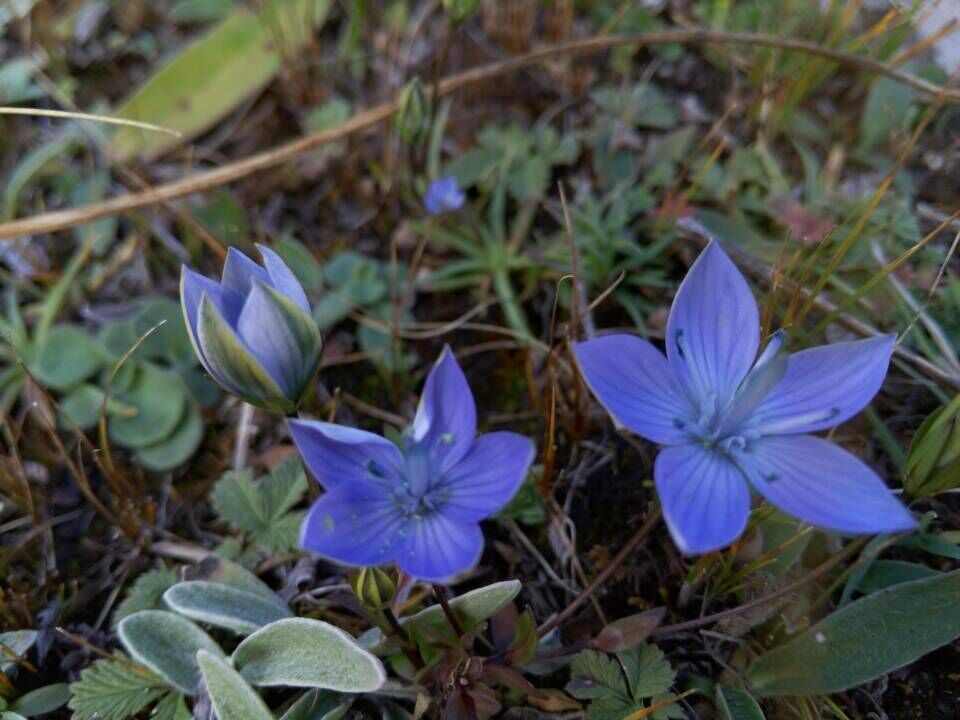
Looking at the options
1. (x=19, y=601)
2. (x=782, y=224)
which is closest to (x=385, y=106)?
(x=782, y=224)

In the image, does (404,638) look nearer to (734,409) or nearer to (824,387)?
(734,409)

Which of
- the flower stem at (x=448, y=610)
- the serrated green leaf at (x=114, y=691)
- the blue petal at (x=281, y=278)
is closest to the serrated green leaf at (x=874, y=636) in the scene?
the flower stem at (x=448, y=610)

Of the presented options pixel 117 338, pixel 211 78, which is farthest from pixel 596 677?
pixel 211 78

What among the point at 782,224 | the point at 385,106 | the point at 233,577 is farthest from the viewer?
the point at 385,106

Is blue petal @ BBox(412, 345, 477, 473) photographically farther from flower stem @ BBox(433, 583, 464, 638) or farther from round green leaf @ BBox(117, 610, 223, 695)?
round green leaf @ BBox(117, 610, 223, 695)

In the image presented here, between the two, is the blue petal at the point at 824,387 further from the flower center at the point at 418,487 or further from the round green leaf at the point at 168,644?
the round green leaf at the point at 168,644

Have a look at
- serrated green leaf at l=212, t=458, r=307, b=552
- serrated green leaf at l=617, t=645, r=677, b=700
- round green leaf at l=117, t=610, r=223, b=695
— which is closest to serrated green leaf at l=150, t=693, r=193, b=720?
round green leaf at l=117, t=610, r=223, b=695

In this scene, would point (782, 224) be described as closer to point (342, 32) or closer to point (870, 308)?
point (870, 308)
